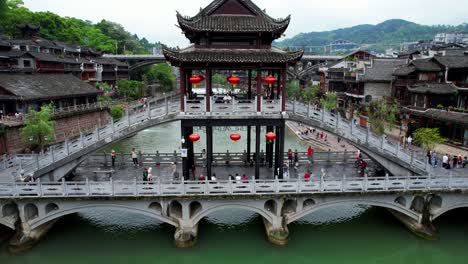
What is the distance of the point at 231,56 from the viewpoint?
2000cm

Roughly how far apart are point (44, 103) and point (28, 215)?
26.9 metres

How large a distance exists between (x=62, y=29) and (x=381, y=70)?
7986cm

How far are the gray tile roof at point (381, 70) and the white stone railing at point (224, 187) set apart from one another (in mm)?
34642

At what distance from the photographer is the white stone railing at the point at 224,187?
1842 centimetres

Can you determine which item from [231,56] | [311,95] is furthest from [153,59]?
[231,56]

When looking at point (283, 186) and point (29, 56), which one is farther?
point (29, 56)

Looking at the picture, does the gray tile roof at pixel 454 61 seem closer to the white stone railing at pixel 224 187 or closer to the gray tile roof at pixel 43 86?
the white stone railing at pixel 224 187

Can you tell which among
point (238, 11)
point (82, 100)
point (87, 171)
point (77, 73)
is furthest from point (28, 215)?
point (77, 73)

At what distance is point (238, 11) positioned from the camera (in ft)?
70.4

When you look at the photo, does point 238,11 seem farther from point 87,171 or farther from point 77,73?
point 77,73

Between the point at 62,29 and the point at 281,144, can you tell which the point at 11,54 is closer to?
the point at 62,29

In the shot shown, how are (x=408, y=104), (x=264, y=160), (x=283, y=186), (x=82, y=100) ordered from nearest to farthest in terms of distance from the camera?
(x=283, y=186), (x=264, y=160), (x=408, y=104), (x=82, y=100)

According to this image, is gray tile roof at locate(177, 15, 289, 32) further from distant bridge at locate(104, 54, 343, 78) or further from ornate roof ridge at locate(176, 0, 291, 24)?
distant bridge at locate(104, 54, 343, 78)

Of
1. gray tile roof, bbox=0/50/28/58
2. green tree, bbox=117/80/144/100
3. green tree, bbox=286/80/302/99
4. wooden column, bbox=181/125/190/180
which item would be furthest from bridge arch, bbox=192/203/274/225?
green tree, bbox=117/80/144/100
